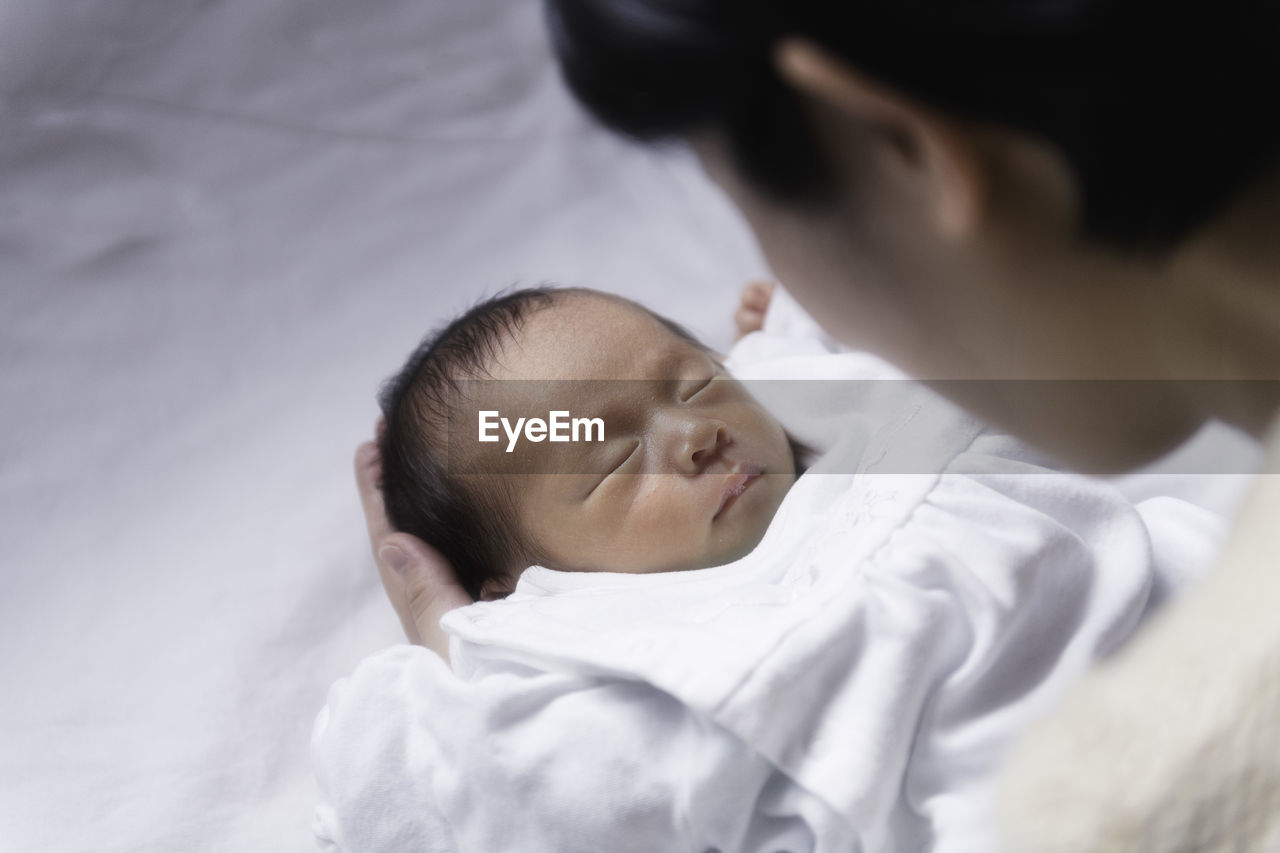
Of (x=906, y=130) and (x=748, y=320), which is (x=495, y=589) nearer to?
(x=748, y=320)

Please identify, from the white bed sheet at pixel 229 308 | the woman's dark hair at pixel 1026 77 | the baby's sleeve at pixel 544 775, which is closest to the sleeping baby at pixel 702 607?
the baby's sleeve at pixel 544 775

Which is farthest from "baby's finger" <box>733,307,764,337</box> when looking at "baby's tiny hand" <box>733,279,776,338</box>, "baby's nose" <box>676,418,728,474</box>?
"baby's nose" <box>676,418,728,474</box>

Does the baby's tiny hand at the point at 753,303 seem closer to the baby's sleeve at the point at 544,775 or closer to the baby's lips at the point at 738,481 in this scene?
the baby's lips at the point at 738,481

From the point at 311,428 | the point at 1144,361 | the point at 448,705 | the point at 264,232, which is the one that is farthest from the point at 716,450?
the point at 264,232

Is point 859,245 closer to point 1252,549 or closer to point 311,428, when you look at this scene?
point 1252,549

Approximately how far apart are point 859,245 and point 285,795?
734 millimetres

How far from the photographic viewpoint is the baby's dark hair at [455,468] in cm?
95

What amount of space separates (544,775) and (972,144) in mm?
491

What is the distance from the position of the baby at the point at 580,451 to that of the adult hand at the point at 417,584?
0.8 inches

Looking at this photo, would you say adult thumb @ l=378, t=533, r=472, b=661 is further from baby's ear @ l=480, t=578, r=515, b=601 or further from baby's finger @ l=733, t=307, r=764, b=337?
baby's finger @ l=733, t=307, r=764, b=337

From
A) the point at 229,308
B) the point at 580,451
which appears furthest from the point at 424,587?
the point at 229,308

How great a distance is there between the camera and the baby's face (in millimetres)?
888

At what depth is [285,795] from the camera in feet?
3.13

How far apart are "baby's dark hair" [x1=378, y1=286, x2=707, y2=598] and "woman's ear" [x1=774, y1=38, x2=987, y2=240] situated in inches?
21.9
